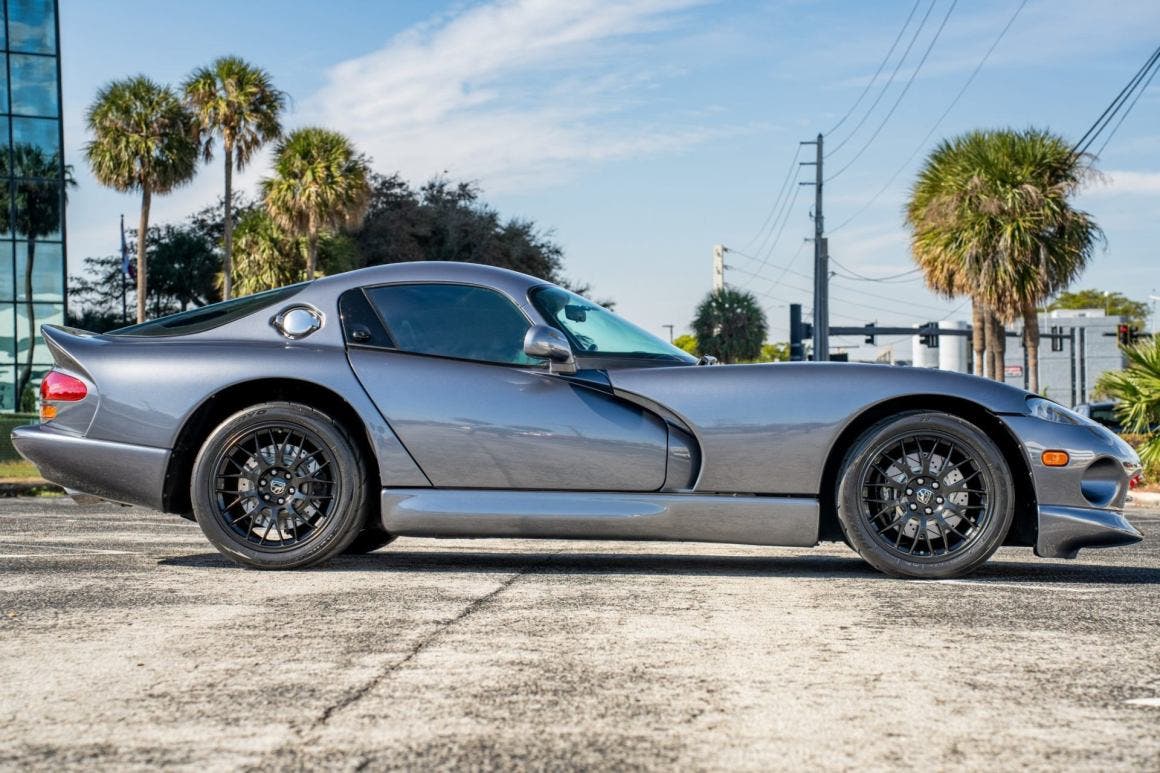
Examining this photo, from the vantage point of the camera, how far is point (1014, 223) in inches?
1048

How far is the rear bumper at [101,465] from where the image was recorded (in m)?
5.62

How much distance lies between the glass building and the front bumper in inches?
1211

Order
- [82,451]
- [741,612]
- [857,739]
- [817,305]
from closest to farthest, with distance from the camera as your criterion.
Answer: [857,739]
[741,612]
[82,451]
[817,305]

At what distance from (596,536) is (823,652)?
1.74 m

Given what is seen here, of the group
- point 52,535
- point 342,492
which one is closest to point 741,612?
point 342,492

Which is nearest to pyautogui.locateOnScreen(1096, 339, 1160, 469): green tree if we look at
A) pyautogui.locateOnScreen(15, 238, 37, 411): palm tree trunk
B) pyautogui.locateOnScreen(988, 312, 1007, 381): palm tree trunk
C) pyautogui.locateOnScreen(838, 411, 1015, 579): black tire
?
pyautogui.locateOnScreen(838, 411, 1015, 579): black tire

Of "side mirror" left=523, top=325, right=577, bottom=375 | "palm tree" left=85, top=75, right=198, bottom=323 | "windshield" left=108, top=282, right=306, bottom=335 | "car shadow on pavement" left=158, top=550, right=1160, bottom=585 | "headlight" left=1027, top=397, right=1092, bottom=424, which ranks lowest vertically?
"car shadow on pavement" left=158, top=550, right=1160, bottom=585

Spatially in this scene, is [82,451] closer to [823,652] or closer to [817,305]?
[823,652]

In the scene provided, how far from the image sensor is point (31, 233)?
32.8 meters

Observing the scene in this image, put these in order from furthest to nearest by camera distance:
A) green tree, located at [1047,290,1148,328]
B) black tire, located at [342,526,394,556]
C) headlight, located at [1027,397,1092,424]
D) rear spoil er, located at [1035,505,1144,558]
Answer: green tree, located at [1047,290,1148,328] < black tire, located at [342,526,394,556] < headlight, located at [1027,397,1092,424] < rear spoil er, located at [1035,505,1144,558]

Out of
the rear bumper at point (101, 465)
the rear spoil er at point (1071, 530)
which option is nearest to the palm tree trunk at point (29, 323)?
the rear bumper at point (101, 465)

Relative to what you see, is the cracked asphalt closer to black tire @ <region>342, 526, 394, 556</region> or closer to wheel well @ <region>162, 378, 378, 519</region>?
wheel well @ <region>162, 378, 378, 519</region>

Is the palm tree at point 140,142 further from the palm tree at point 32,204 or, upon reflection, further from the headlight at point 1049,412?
the headlight at point 1049,412

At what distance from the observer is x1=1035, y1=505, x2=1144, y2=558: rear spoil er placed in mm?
5184
